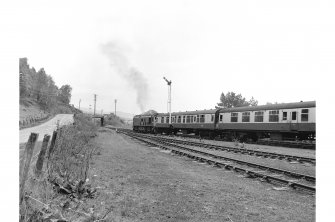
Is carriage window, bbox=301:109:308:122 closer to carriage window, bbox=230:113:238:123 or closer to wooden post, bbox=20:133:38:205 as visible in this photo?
carriage window, bbox=230:113:238:123

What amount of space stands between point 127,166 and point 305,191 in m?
6.53

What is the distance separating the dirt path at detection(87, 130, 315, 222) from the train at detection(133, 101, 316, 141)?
11.3 m

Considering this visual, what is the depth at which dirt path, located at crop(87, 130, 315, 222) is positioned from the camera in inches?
222

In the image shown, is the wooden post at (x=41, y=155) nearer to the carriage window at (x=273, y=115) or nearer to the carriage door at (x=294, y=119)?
the carriage door at (x=294, y=119)

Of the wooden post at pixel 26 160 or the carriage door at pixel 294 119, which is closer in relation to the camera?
the wooden post at pixel 26 160

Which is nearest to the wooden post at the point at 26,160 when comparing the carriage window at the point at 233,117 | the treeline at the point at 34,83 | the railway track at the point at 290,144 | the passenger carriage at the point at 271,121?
the treeline at the point at 34,83

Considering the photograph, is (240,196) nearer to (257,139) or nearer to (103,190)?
(103,190)

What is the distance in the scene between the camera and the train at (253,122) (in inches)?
764

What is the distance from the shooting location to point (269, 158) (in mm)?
14711

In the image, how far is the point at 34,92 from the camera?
4789 millimetres

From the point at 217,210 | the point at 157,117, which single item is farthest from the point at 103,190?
the point at 157,117

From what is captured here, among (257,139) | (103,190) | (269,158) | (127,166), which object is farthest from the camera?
(257,139)

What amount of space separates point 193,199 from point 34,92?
403 cm

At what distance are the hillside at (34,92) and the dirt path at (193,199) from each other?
2.05 meters
